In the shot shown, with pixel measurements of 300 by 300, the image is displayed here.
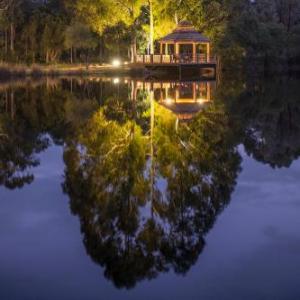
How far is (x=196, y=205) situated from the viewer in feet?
27.0

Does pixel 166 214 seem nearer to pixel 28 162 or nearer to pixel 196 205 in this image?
pixel 196 205

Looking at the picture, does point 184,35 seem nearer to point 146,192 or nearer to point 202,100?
point 202,100

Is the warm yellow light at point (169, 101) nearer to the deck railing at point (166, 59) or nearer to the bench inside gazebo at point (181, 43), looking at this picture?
the bench inside gazebo at point (181, 43)

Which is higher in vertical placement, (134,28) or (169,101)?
(134,28)

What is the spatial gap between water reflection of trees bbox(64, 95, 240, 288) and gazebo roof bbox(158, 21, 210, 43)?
34290 mm

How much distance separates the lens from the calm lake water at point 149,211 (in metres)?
5.57

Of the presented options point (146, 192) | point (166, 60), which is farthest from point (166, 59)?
point (146, 192)

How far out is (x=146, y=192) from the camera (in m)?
8.87

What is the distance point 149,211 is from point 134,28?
46639 millimetres

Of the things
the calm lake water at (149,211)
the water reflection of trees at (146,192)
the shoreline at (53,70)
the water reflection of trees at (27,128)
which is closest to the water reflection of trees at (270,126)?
the calm lake water at (149,211)

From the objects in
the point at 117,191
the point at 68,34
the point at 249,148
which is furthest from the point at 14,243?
the point at 68,34

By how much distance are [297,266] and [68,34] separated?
154 feet

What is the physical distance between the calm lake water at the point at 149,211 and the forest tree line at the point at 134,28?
35679 mm

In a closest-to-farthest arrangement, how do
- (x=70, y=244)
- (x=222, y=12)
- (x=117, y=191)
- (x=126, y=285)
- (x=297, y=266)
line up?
(x=126, y=285) → (x=297, y=266) → (x=70, y=244) → (x=117, y=191) → (x=222, y=12)
